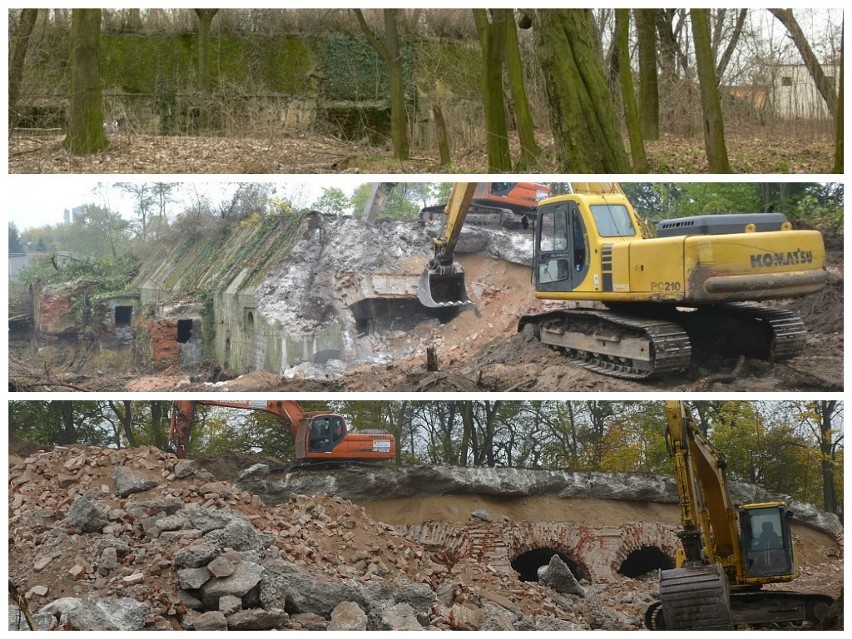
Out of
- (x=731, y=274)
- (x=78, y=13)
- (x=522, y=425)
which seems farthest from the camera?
(x=78, y=13)

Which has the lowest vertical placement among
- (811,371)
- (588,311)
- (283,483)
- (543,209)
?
(283,483)

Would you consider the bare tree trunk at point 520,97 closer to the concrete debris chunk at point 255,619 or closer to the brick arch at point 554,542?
the brick arch at point 554,542

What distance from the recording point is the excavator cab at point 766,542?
8422mm

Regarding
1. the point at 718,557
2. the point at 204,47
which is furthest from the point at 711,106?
the point at 204,47

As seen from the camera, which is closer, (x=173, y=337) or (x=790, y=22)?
(x=173, y=337)

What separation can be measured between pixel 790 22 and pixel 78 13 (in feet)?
31.0

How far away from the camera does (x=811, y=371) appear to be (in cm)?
782

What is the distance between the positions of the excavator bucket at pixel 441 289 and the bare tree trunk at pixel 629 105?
14.7 ft

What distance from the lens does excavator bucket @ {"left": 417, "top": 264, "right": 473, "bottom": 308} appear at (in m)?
8.05

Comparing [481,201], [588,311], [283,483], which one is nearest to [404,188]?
[481,201]

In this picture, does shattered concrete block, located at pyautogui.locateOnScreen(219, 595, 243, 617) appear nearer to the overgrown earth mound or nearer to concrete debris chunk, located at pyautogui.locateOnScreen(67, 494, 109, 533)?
the overgrown earth mound

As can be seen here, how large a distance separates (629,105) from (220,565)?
7.32 metres

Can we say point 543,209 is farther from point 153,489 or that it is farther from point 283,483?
point 153,489

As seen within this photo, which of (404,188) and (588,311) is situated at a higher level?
(404,188)
